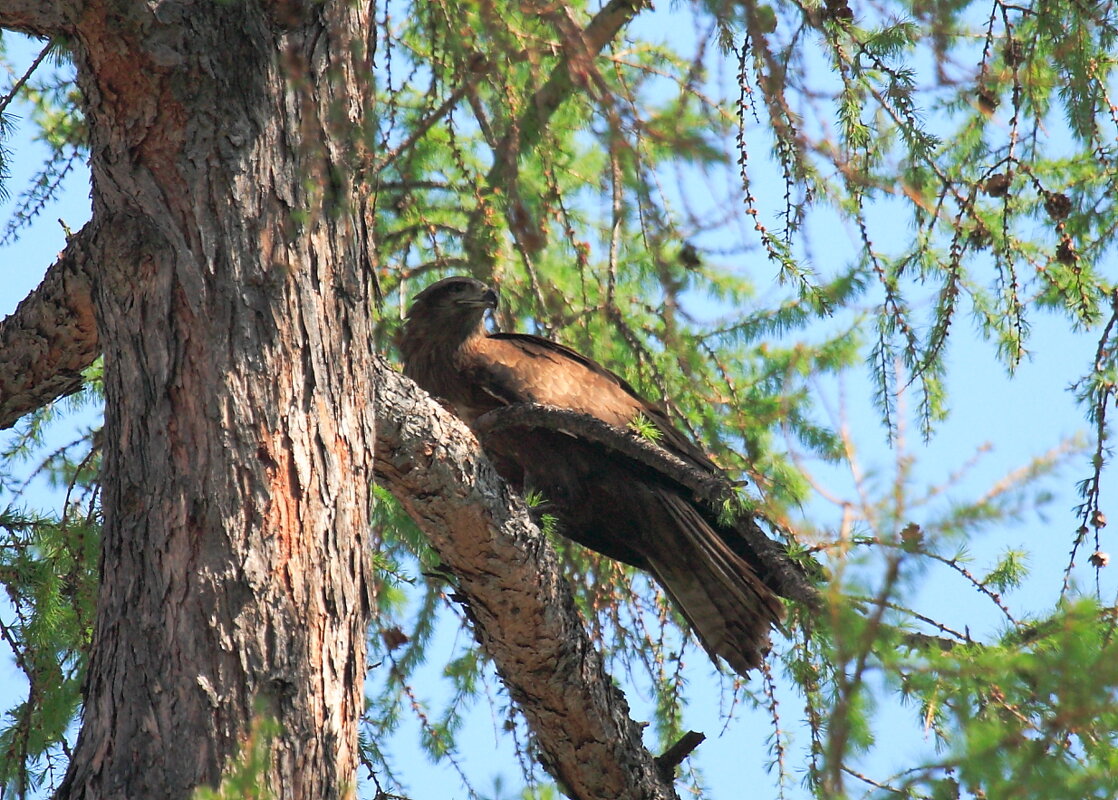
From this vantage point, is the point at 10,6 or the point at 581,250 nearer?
the point at 10,6

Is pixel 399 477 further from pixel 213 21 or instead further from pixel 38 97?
pixel 38 97

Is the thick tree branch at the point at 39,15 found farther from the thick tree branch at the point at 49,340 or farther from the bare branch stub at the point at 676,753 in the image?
the bare branch stub at the point at 676,753

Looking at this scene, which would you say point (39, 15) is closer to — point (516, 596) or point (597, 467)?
point (516, 596)

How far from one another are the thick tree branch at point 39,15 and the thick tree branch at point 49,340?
56 centimetres

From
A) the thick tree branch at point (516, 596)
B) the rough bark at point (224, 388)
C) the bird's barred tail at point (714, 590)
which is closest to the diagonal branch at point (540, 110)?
the rough bark at point (224, 388)

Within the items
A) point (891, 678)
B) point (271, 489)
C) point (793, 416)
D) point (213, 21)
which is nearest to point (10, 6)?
point (213, 21)

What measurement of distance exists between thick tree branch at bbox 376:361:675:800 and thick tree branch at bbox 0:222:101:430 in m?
0.85

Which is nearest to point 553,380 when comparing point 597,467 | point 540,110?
point 597,467

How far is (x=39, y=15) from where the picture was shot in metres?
2.66

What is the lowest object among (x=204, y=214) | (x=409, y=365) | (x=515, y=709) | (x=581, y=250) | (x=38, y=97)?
(x=515, y=709)

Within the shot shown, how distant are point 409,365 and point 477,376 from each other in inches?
15.0

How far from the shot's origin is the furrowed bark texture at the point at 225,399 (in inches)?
89.6

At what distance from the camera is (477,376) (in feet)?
16.5

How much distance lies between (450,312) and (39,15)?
2652 mm
